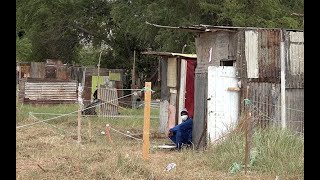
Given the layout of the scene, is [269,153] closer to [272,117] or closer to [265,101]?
[272,117]

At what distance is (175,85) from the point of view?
48.8 feet

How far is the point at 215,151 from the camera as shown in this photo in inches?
389

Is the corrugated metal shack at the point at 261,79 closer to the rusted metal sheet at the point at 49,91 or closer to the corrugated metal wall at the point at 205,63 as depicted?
the corrugated metal wall at the point at 205,63

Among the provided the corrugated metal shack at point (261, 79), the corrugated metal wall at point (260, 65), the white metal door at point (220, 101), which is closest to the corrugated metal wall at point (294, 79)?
the corrugated metal shack at point (261, 79)

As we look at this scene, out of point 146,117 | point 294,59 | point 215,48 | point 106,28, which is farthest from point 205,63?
point 106,28

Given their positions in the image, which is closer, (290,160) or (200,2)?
(290,160)

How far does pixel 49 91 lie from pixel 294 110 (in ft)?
48.7

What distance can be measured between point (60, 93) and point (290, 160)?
16916mm

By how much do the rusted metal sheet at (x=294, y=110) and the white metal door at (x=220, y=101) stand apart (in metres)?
1.16

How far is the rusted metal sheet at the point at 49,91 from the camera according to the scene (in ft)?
75.7

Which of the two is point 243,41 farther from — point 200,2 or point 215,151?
point 200,2

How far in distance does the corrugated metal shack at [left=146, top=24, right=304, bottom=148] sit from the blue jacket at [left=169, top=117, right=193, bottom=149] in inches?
41.7

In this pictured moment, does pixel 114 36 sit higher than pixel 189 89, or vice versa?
pixel 114 36
